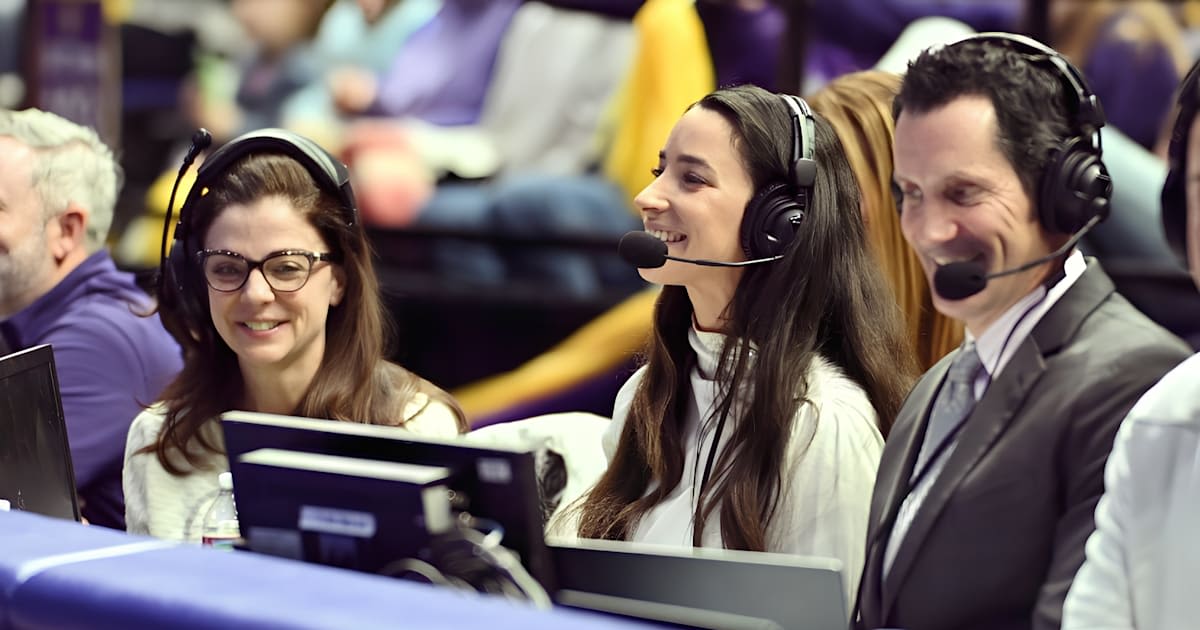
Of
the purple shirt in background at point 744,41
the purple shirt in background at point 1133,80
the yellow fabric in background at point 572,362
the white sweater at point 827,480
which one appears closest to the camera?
the white sweater at point 827,480

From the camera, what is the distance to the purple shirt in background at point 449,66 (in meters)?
4.73

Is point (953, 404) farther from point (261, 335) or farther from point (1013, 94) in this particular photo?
point (261, 335)

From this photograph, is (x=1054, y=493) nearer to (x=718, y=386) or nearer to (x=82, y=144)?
(x=718, y=386)

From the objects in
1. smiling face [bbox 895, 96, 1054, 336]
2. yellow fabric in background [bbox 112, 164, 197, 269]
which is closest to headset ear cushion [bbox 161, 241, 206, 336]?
smiling face [bbox 895, 96, 1054, 336]

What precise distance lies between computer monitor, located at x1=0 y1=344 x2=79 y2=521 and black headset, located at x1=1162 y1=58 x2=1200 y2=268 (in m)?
1.42

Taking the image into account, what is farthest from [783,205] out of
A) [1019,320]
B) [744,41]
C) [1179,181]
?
[744,41]

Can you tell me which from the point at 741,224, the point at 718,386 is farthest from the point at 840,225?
the point at 718,386

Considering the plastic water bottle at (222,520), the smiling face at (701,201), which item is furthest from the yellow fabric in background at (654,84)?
the plastic water bottle at (222,520)

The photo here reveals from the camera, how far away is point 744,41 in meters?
4.09

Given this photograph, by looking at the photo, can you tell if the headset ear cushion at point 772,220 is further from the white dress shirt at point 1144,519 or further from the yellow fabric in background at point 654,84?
the yellow fabric in background at point 654,84

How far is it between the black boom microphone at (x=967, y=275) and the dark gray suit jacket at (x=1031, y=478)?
2.5 inches

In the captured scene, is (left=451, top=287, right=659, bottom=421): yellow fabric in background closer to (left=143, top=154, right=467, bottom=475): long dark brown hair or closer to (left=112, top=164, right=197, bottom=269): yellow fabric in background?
(left=112, top=164, right=197, bottom=269): yellow fabric in background

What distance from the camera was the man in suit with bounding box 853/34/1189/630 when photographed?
1.33m

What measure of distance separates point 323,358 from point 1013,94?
4.09 feet
